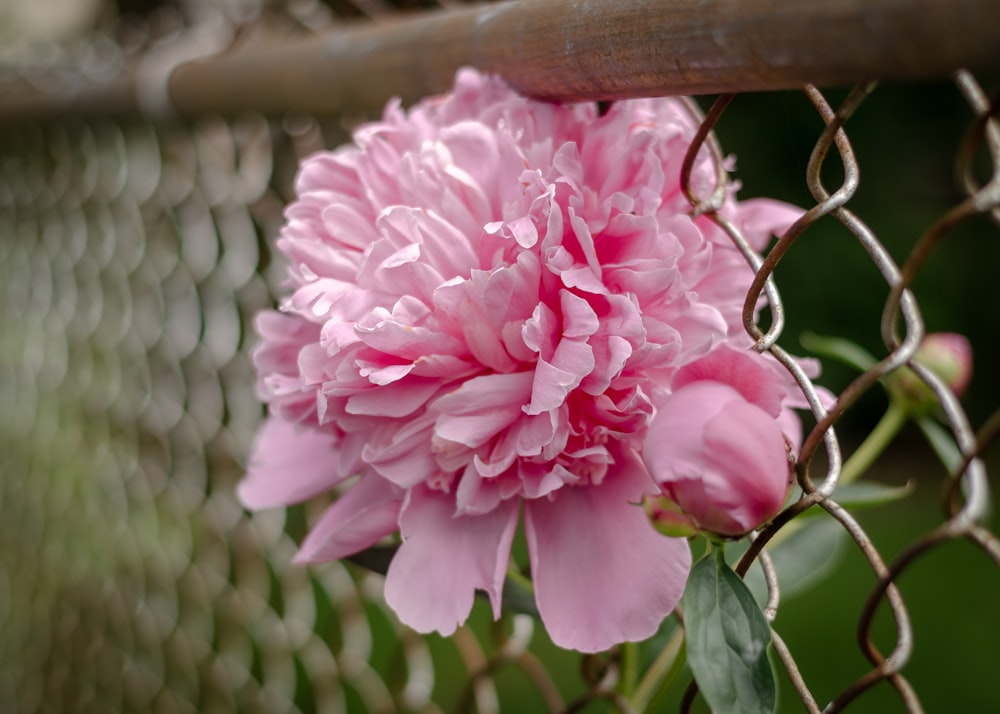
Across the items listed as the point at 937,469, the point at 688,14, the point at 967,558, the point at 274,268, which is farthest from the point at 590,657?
the point at 937,469

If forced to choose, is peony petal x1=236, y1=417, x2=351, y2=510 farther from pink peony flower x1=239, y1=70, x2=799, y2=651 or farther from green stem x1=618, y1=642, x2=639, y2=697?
green stem x1=618, y1=642, x2=639, y2=697

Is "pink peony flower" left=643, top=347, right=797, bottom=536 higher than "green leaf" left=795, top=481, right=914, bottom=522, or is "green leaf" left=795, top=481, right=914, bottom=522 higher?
"pink peony flower" left=643, top=347, right=797, bottom=536

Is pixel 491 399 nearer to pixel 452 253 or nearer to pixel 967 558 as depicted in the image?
pixel 452 253

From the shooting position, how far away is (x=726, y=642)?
32cm

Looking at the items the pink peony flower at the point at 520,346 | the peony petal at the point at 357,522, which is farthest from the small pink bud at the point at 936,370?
the peony petal at the point at 357,522

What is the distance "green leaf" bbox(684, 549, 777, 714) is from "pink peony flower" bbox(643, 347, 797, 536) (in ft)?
0.08

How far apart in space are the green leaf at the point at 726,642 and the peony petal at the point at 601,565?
0.06ft

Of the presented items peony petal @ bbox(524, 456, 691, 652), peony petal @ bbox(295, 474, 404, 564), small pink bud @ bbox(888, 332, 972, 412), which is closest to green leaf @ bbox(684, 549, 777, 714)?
peony petal @ bbox(524, 456, 691, 652)

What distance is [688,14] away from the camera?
0.34 metres

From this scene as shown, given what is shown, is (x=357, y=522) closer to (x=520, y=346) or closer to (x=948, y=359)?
(x=520, y=346)

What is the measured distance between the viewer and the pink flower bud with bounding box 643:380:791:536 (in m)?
0.29

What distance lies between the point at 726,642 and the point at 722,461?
0.07 metres

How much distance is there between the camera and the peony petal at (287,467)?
0.46m

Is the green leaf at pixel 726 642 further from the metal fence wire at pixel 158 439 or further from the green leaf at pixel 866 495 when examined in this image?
the metal fence wire at pixel 158 439
